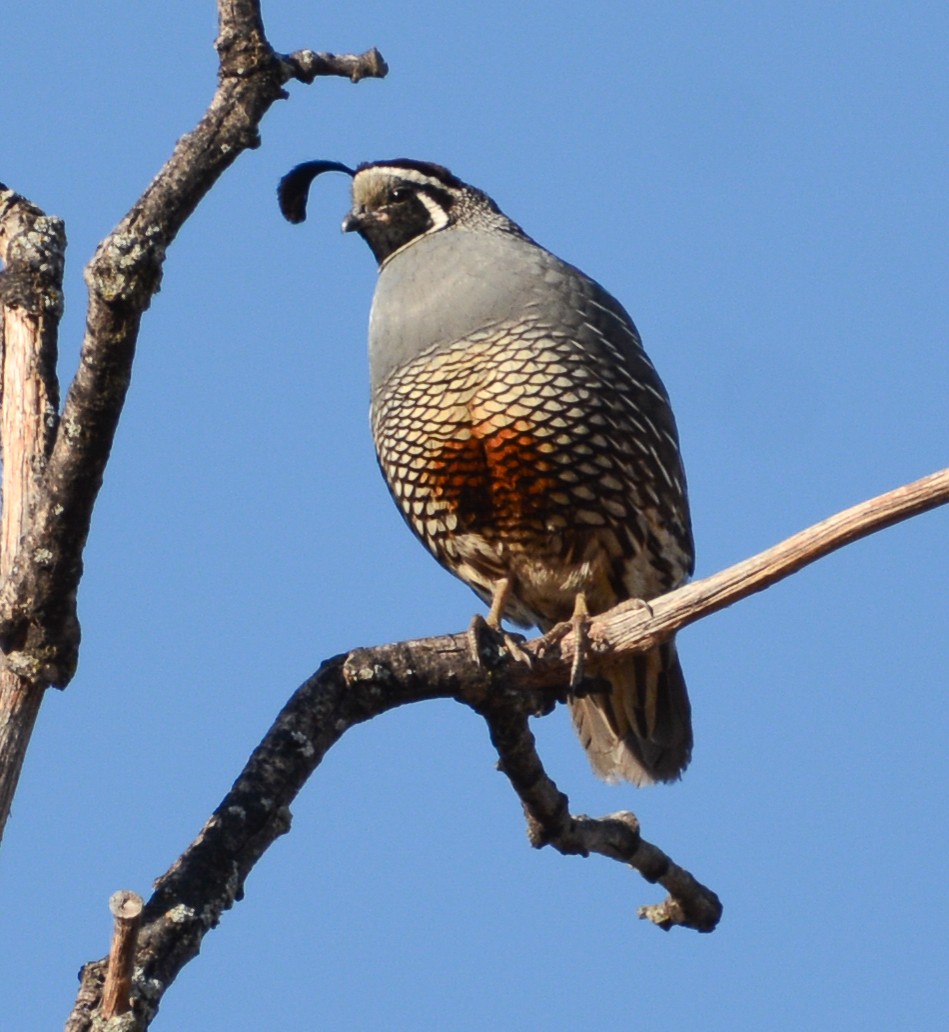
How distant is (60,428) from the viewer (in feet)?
13.3

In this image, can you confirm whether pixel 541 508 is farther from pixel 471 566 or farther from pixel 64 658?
pixel 64 658

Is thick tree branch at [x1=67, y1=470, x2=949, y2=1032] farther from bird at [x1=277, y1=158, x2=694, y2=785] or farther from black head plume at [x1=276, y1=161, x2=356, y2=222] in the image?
black head plume at [x1=276, y1=161, x2=356, y2=222]

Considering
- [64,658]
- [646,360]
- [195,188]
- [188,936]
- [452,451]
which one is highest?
[646,360]

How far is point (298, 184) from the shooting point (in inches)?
274

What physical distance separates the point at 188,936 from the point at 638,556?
2.61 meters

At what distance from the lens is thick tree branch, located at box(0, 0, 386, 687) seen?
3.89 meters

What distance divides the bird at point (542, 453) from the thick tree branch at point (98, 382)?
1863mm

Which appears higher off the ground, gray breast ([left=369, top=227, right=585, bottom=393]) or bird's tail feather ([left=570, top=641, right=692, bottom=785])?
gray breast ([left=369, top=227, right=585, bottom=393])

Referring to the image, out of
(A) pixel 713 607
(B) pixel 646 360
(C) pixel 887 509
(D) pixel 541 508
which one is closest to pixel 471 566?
(D) pixel 541 508

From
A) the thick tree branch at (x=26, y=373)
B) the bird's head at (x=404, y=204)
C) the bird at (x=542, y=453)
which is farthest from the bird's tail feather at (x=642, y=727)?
the thick tree branch at (x=26, y=373)

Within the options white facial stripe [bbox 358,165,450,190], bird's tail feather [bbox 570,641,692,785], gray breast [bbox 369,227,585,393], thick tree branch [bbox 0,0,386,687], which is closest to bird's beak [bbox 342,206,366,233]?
white facial stripe [bbox 358,165,450,190]

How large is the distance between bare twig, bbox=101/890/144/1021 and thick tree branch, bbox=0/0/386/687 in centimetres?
85

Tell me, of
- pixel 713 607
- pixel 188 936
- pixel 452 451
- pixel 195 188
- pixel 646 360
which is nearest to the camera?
pixel 188 936

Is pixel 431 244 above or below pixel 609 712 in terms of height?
above
